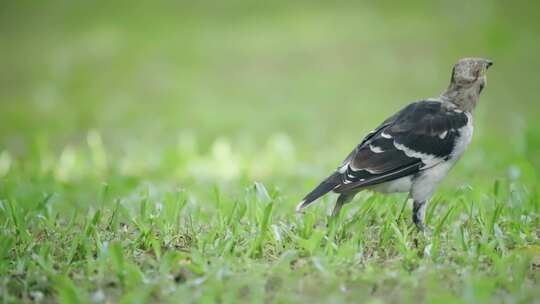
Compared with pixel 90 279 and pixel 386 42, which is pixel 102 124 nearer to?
pixel 386 42

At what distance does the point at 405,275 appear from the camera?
3.95 m

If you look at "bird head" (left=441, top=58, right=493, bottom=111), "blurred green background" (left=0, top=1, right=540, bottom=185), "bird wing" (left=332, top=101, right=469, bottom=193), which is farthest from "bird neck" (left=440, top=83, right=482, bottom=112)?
"blurred green background" (left=0, top=1, right=540, bottom=185)

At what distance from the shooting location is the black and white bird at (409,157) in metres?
4.97

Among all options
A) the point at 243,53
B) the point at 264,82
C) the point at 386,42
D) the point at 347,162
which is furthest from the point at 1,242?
the point at 386,42

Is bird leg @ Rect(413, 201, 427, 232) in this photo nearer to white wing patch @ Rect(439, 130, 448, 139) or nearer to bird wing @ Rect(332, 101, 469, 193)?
bird wing @ Rect(332, 101, 469, 193)

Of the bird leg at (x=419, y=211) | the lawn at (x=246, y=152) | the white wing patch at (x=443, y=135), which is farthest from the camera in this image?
the white wing patch at (x=443, y=135)

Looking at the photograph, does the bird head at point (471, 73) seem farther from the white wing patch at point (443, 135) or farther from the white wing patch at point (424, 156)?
the white wing patch at point (424, 156)

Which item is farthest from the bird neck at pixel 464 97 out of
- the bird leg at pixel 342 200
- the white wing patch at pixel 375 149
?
the bird leg at pixel 342 200

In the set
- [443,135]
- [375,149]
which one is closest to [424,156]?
[443,135]

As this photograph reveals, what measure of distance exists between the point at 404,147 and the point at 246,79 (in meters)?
6.74

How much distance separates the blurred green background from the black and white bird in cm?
193

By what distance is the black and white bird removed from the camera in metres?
4.97

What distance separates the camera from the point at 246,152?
8.38m

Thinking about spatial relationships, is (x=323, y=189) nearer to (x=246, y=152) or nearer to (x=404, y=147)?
(x=404, y=147)
